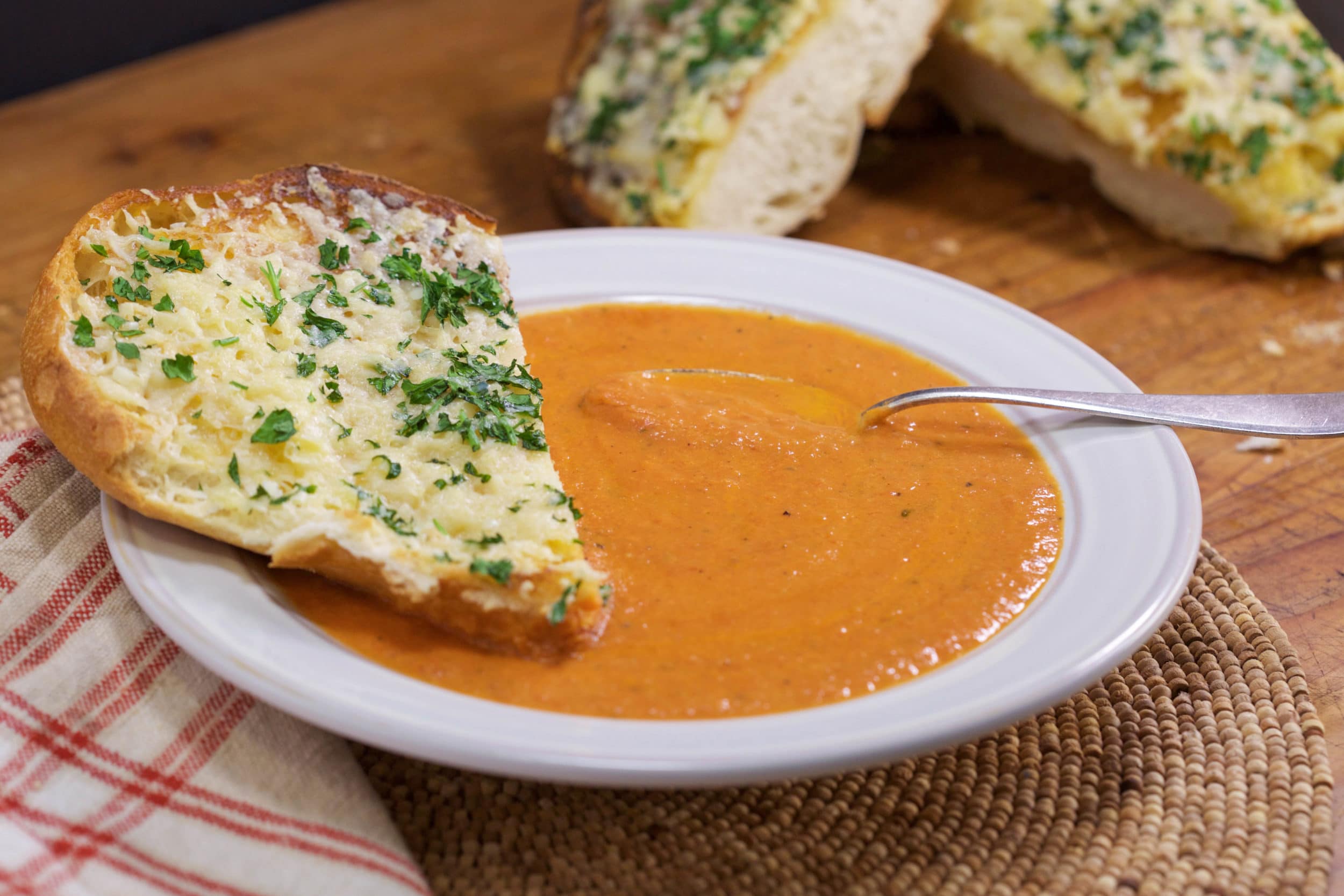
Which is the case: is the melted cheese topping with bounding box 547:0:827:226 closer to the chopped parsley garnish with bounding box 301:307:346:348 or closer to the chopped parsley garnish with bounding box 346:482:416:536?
the chopped parsley garnish with bounding box 301:307:346:348

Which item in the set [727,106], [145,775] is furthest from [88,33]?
[145,775]

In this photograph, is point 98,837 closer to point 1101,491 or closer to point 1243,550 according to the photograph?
point 1101,491

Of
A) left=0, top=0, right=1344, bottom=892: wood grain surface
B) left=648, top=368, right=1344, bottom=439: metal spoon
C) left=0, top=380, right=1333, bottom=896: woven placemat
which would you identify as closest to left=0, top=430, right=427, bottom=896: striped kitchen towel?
left=0, top=380, right=1333, bottom=896: woven placemat

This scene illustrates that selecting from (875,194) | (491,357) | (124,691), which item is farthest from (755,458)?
(875,194)

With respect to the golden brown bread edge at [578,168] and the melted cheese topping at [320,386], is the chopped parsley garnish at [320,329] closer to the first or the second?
the melted cheese topping at [320,386]

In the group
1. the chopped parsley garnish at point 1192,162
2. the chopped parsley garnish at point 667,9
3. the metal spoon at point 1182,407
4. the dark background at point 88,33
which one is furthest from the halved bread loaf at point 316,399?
the dark background at point 88,33

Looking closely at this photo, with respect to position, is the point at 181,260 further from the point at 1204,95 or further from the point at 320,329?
the point at 1204,95
